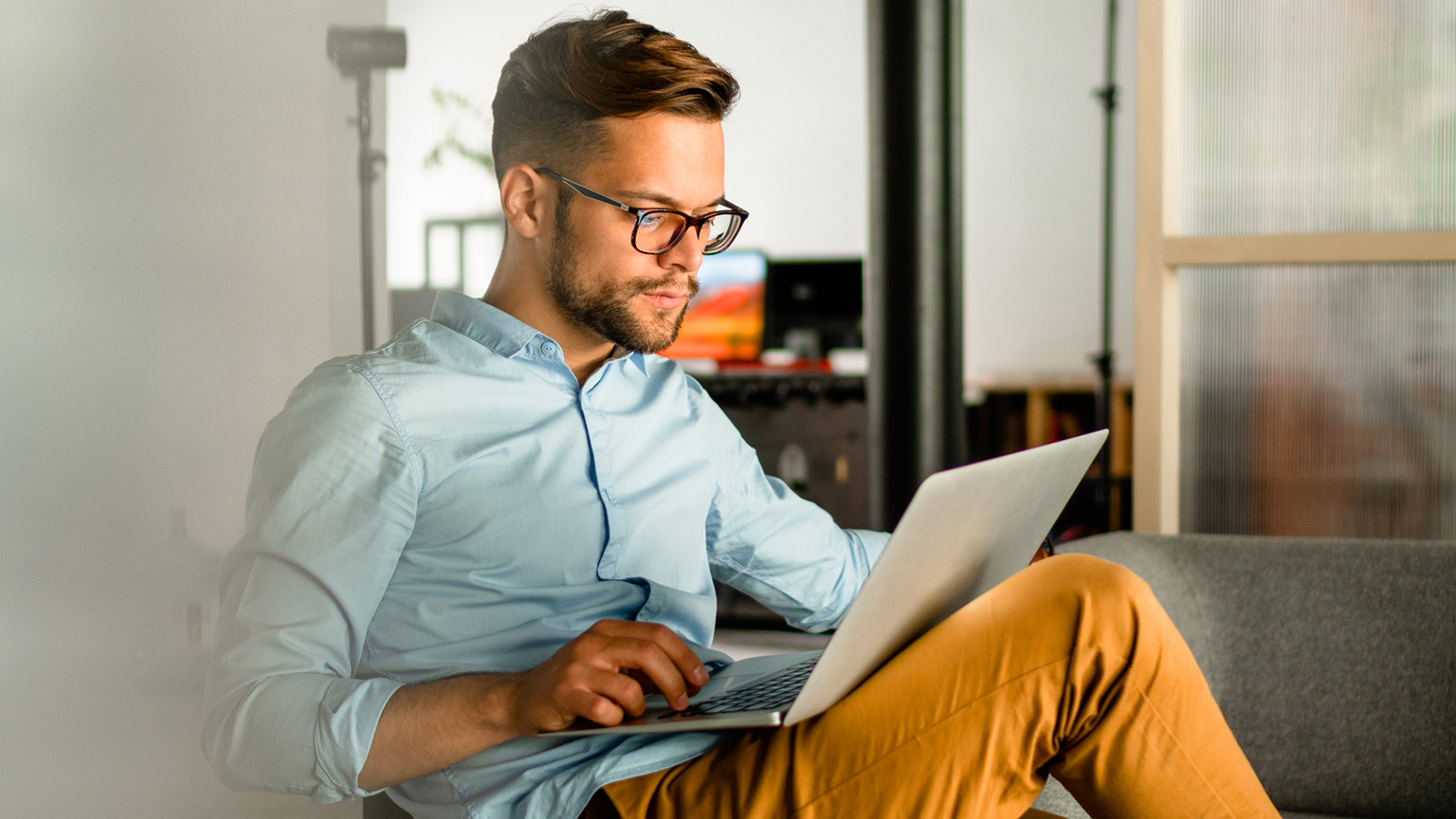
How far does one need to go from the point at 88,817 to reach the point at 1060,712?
66 cm

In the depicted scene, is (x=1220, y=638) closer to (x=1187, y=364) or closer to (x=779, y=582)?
(x=1187, y=364)

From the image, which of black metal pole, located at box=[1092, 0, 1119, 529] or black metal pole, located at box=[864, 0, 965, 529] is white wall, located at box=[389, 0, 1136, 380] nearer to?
black metal pole, located at box=[1092, 0, 1119, 529]

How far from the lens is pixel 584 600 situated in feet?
3.29

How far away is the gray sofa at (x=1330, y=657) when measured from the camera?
49.9 inches

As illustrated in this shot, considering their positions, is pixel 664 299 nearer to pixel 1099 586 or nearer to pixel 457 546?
pixel 457 546

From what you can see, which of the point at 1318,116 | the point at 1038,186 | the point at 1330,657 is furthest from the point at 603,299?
the point at 1038,186

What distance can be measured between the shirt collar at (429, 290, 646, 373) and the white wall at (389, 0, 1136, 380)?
348 cm

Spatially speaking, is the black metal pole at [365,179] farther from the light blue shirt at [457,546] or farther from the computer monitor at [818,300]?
the computer monitor at [818,300]

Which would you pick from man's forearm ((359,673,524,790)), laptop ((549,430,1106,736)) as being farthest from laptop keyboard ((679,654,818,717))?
man's forearm ((359,673,524,790))

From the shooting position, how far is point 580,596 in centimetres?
99

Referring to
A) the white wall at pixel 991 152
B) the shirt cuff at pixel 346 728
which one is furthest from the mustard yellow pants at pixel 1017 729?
the white wall at pixel 991 152

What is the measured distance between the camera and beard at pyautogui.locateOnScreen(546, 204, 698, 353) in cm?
104

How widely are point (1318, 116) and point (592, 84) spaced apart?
1039mm

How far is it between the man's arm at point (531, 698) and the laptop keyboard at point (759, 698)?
0.02m
